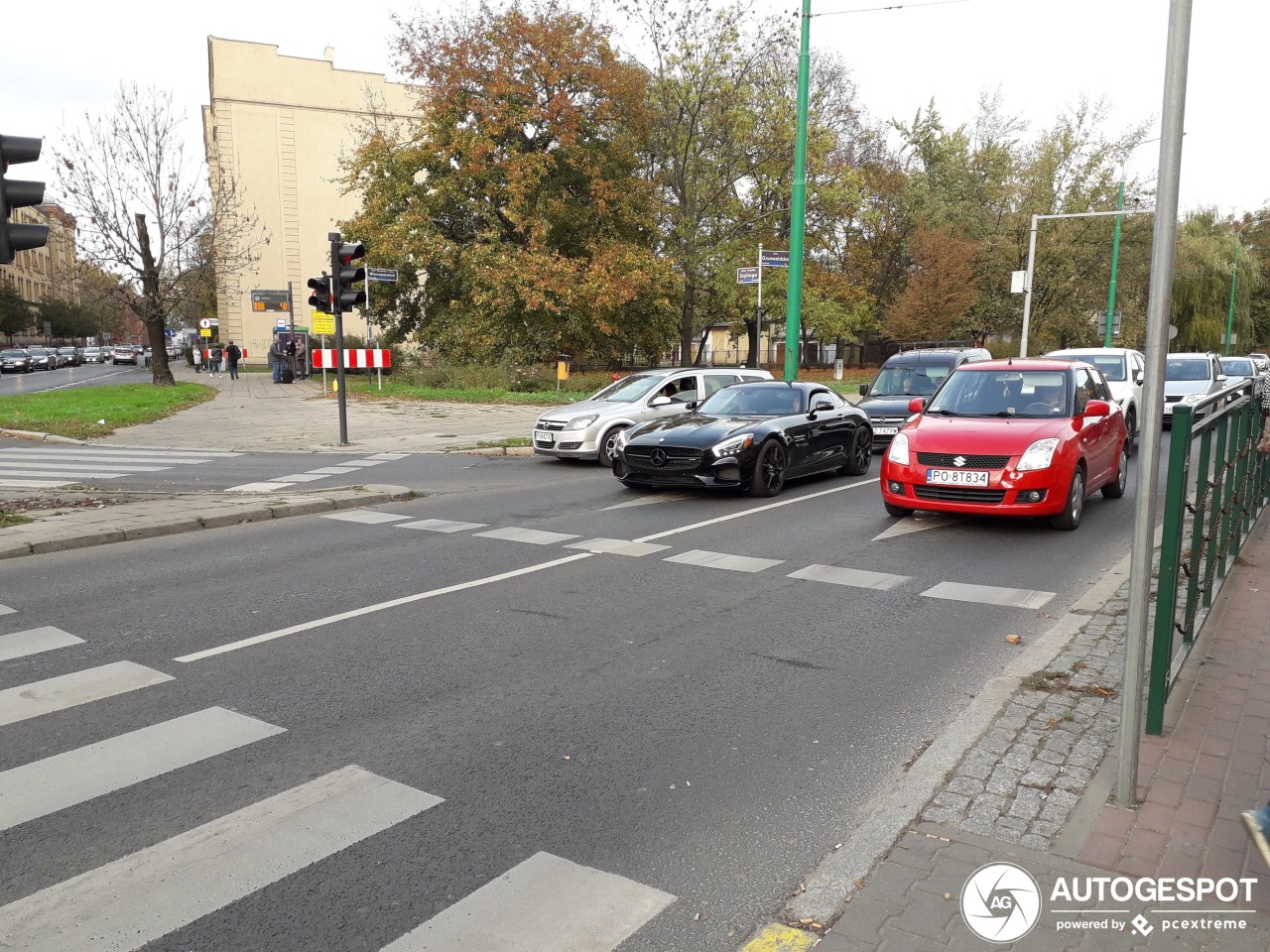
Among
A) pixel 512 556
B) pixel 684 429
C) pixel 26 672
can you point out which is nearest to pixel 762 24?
pixel 684 429

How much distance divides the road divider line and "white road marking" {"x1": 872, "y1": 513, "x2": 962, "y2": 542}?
→ 9.85 feet

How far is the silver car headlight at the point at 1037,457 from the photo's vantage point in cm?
900

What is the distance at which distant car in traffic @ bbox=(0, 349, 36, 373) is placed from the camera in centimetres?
5544

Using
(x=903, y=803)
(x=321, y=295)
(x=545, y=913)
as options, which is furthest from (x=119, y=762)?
(x=321, y=295)

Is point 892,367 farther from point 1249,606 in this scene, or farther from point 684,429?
point 1249,606

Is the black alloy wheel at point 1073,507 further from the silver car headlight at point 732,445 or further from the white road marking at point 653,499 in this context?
the white road marking at point 653,499

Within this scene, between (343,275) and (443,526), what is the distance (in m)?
8.16

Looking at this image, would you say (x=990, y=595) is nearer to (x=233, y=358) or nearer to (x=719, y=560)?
(x=719, y=560)

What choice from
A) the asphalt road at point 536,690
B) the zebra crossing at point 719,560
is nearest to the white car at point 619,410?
the zebra crossing at point 719,560

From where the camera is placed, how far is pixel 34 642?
5.87 meters

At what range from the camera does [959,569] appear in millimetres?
7824

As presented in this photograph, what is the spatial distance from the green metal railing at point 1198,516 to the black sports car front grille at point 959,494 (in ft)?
7.77

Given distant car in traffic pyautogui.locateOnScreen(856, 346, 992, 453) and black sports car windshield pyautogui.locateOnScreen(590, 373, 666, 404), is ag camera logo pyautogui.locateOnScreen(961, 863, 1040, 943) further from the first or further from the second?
distant car in traffic pyautogui.locateOnScreen(856, 346, 992, 453)

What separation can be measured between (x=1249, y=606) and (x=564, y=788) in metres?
4.62
